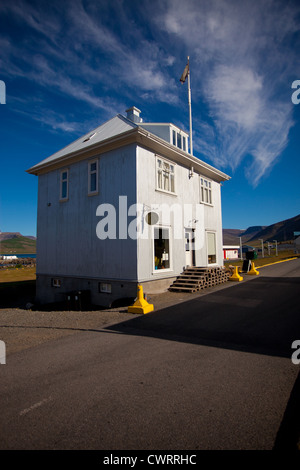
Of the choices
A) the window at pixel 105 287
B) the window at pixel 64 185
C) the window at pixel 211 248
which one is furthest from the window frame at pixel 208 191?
the window at pixel 64 185

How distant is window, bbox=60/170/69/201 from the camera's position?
15.7 metres

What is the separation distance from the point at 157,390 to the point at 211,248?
1488 cm

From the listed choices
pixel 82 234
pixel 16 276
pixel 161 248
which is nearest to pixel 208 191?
pixel 161 248

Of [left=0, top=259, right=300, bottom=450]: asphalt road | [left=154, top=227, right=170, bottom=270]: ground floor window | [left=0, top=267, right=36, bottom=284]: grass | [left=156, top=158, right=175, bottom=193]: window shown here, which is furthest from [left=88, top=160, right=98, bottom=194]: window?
[left=0, top=267, right=36, bottom=284]: grass

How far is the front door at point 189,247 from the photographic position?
15.7 meters

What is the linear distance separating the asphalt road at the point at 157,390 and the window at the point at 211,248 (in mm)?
10708

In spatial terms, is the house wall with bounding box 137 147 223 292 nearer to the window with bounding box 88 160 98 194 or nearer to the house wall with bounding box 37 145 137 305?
the house wall with bounding box 37 145 137 305

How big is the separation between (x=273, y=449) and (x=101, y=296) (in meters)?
11.5

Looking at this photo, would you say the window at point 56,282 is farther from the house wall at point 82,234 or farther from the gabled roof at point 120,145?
the gabled roof at point 120,145

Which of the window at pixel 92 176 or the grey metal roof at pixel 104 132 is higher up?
the grey metal roof at pixel 104 132

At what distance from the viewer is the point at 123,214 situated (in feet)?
41.2

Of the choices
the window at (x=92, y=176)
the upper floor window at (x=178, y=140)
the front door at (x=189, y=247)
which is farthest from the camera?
the upper floor window at (x=178, y=140)

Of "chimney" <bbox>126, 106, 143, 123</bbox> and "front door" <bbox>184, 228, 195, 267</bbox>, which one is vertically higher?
"chimney" <bbox>126, 106, 143, 123</bbox>

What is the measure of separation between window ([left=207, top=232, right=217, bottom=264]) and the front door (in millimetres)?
→ 2000
